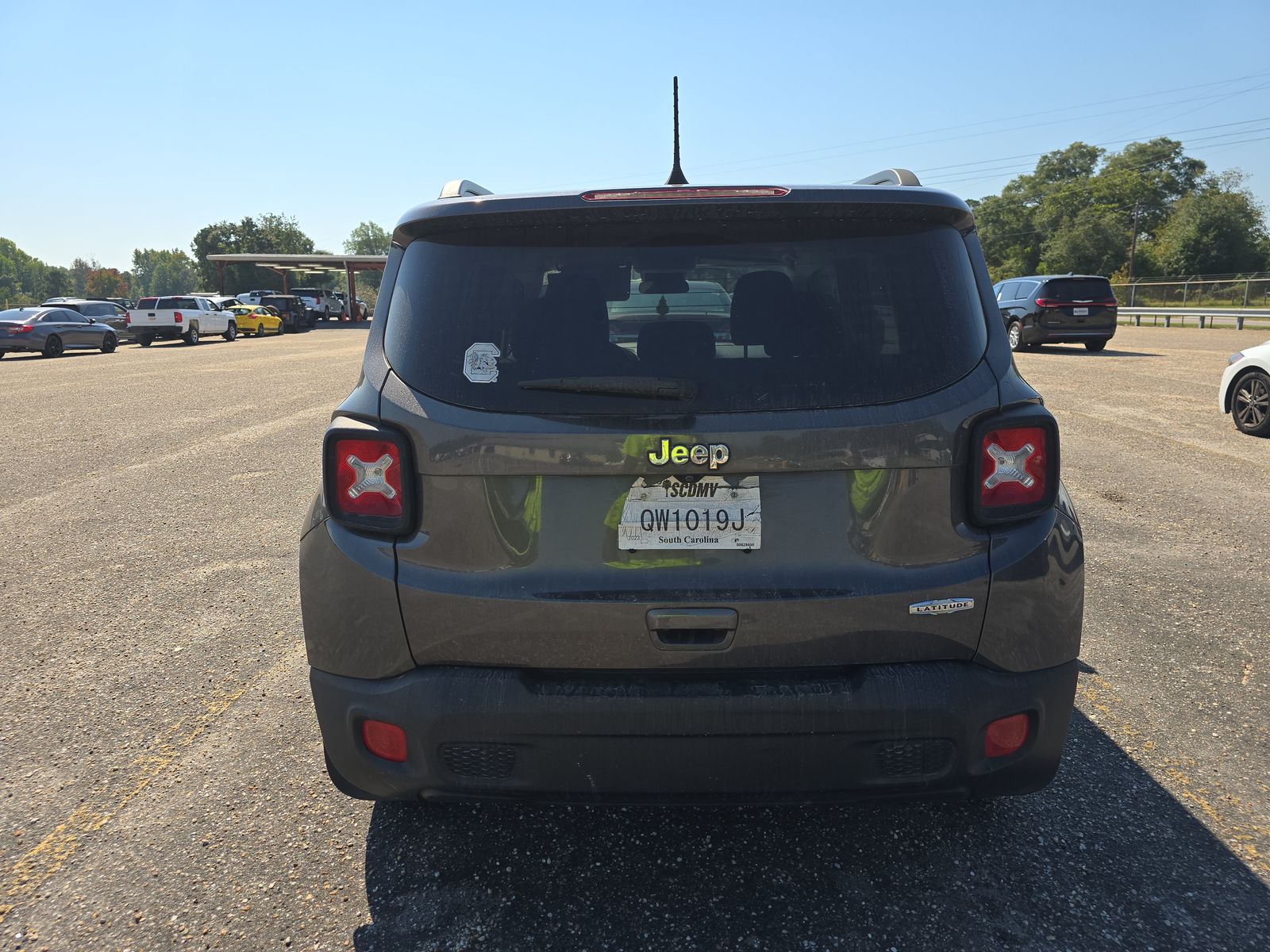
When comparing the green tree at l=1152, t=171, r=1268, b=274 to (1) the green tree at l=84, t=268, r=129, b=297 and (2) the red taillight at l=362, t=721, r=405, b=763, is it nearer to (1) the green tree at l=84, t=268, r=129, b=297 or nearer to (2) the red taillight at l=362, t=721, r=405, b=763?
(2) the red taillight at l=362, t=721, r=405, b=763

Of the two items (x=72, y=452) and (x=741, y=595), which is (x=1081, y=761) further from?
(x=72, y=452)

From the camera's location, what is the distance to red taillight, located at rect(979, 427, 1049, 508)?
2.31 m

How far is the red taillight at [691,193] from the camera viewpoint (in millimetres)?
2324

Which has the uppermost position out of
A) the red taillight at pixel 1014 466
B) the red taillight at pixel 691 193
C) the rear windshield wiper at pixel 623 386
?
the red taillight at pixel 691 193

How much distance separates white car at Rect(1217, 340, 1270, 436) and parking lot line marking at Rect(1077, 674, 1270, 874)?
8184 mm

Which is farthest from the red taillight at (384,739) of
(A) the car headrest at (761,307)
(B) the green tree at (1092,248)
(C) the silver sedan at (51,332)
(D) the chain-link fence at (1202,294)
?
(B) the green tree at (1092,248)

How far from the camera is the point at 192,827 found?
291cm

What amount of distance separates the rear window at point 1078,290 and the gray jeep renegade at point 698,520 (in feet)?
68.5

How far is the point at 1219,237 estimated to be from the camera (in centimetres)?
6800

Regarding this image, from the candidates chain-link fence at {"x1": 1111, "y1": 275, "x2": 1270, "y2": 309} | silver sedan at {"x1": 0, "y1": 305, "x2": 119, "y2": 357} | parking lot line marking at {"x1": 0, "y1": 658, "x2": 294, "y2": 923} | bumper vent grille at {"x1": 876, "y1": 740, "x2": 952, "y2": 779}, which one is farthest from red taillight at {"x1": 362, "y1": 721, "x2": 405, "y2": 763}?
chain-link fence at {"x1": 1111, "y1": 275, "x2": 1270, "y2": 309}

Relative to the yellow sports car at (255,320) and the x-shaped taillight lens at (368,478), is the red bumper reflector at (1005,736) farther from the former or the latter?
the yellow sports car at (255,320)

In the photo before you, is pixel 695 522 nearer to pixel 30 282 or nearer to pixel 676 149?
pixel 676 149

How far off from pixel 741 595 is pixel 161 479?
7.84m

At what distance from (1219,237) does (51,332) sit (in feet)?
241
